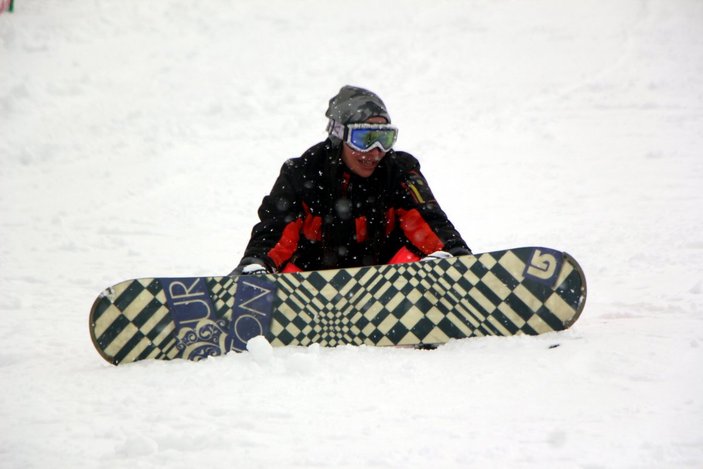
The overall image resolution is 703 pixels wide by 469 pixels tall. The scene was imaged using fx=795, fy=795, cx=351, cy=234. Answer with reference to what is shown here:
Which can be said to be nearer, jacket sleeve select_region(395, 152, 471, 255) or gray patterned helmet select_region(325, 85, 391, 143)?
gray patterned helmet select_region(325, 85, 391, 143)

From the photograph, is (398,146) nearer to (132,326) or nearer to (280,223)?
(280,223)

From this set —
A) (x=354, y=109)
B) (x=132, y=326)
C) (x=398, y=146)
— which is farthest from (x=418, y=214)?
(x=398, y=146)

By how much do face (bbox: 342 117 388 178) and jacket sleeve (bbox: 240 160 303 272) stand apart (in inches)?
10.4

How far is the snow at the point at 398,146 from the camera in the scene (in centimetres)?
239

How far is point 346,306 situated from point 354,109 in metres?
1.04

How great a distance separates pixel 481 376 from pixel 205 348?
1.16 meters

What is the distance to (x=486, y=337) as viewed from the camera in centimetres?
336

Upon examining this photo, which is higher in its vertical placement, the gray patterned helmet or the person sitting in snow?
the gray patterned helmet

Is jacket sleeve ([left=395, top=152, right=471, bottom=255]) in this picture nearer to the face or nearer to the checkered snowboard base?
the face

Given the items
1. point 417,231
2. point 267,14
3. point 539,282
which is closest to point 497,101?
point 267,14

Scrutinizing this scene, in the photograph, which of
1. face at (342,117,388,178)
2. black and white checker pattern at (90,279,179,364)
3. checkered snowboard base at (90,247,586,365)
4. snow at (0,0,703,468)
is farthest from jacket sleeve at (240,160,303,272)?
snow at (0,0,703,468)

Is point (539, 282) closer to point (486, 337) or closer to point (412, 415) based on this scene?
point (486, 337)

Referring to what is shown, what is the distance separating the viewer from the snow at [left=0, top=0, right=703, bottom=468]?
7.84 feet

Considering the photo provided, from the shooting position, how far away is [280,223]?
3.93m
